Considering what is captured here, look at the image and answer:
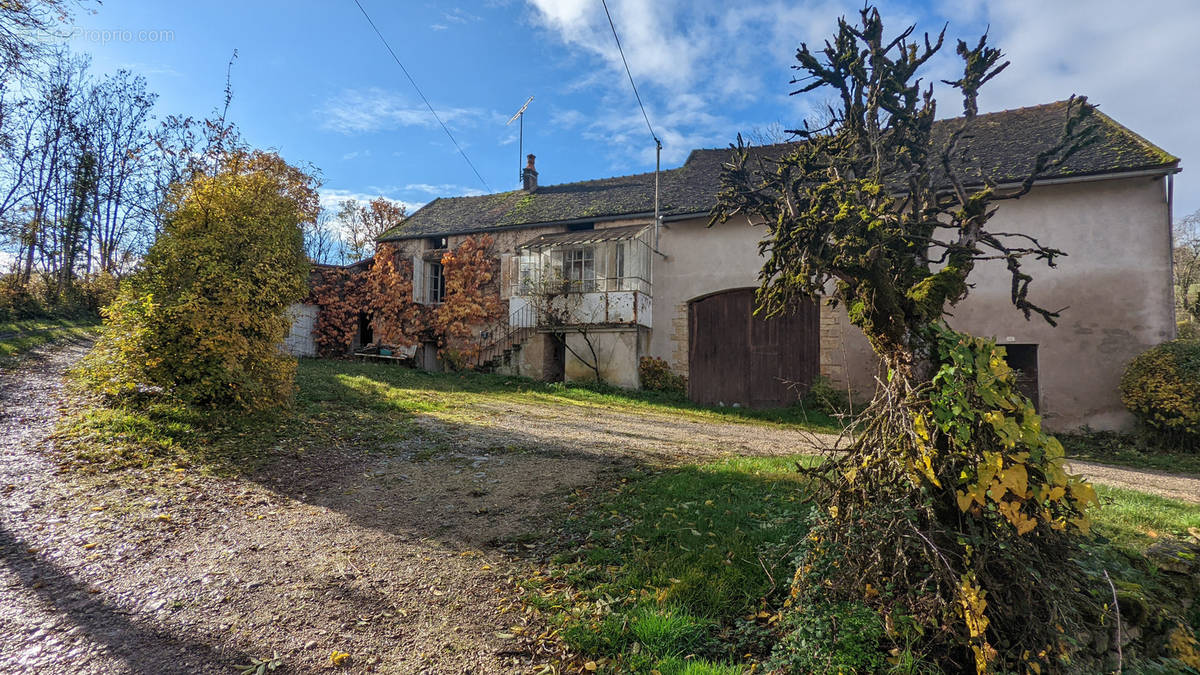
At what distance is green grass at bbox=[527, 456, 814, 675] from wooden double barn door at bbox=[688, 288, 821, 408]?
8365mm

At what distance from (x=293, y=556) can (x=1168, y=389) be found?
41.4 feet

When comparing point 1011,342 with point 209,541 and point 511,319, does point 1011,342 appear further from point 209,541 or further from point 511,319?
point 209,541

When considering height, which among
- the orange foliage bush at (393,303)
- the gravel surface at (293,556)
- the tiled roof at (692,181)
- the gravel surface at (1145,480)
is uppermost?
the tiled roof at (692,181)

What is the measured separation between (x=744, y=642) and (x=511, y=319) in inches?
551

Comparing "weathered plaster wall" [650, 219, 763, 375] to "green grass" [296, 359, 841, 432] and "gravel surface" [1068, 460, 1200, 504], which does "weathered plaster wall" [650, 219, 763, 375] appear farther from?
"gravel surface" [1068, 460, 1200, 504]

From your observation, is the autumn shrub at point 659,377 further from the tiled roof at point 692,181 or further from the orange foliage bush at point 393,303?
the orange foliage bush at point 393,303

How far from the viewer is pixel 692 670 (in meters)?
2.33

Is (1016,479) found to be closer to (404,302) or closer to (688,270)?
(688,270)

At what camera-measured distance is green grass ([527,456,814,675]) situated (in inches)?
101

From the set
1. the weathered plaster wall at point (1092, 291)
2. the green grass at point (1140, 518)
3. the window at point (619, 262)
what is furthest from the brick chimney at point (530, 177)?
the green grass at point (1140, 518)

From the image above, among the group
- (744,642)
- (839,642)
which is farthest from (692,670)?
(839,642)

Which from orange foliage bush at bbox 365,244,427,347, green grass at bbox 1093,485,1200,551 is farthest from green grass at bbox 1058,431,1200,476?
orange foliage bush at bbox 365,244,427,347

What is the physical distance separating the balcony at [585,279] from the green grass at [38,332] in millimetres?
10345

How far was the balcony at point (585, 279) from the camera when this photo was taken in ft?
46.4
